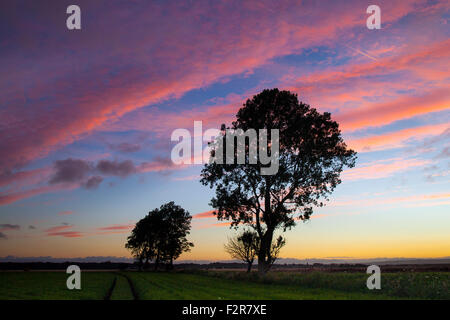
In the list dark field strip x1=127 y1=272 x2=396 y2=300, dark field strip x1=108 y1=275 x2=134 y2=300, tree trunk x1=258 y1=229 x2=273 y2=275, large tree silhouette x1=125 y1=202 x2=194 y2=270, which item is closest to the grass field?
dark field strip x1=108 y1=275 x2=134 y2=300

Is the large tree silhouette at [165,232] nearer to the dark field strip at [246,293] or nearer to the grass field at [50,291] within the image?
the grass field at [50,291]

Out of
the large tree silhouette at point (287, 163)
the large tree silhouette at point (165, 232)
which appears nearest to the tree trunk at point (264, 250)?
the large tree silhouette at point (287, 163)

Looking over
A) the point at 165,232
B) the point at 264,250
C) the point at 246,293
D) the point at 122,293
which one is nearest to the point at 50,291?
the point at 122,293

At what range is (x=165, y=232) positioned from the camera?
5064 inches

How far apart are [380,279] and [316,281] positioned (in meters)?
7.93

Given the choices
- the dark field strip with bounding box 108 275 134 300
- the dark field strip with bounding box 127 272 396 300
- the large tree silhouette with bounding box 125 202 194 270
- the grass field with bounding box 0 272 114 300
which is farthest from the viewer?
the large tree silhouette with bounding box 125 202 194 270

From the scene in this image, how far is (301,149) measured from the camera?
4706 cm

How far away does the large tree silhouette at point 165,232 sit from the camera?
128250 mm

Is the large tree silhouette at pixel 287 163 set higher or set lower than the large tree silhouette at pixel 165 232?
higher

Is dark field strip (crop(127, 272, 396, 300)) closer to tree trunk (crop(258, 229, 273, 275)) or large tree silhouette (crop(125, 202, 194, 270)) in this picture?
tree trunk (crop(258, 229, 273, 275))

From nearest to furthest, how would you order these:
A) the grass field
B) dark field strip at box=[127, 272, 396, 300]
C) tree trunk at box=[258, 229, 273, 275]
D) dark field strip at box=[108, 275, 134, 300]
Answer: dark field strip at box=[127, 272, 396, 300] → dark field strip at box=[108, 275, 134, 300] → the grass field → tree trunk at box=[258, 229, 273, 275]

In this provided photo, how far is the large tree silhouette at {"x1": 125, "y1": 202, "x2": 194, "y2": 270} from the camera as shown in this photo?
128m

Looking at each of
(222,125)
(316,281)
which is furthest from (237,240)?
(316,281)

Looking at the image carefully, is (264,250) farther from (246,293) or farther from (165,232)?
(165,232)
